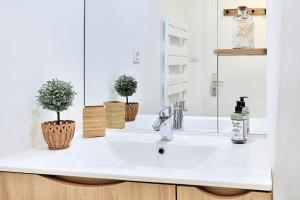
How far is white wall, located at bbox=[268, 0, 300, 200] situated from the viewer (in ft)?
2.45

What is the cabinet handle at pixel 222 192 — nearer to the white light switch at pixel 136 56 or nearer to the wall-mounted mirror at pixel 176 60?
the wall-mounted mirror at pixel 176 60

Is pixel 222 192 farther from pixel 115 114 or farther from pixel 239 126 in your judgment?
pixel 115 114

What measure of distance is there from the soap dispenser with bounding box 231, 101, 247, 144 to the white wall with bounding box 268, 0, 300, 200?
0.38 m

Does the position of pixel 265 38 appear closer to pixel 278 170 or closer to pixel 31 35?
pixel 278 170

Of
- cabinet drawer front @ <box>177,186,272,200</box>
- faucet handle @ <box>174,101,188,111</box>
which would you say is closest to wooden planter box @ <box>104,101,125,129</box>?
faucet handle @ <box>174,101,188,111</box>

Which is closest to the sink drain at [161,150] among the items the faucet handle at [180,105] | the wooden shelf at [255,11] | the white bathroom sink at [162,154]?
the white bathroom sink at [162,154]

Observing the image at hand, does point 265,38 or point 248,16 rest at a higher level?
point 248,16

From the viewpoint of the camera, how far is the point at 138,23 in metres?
1.71

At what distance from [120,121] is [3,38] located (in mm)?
724

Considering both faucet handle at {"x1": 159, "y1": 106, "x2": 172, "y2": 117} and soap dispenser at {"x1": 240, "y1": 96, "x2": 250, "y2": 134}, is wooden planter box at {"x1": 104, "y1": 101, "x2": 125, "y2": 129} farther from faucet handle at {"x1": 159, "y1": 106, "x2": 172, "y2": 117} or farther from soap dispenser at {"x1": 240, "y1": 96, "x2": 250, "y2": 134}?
soap dispenser at {"x1": 240, "y1": 96, "x2": 250, "y2": 134}

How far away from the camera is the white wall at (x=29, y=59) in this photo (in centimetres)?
118

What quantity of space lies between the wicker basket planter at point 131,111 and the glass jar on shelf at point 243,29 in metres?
0.56

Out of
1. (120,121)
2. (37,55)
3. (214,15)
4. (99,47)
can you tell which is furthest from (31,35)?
(214,15)

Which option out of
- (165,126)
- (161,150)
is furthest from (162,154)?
(165,126)
